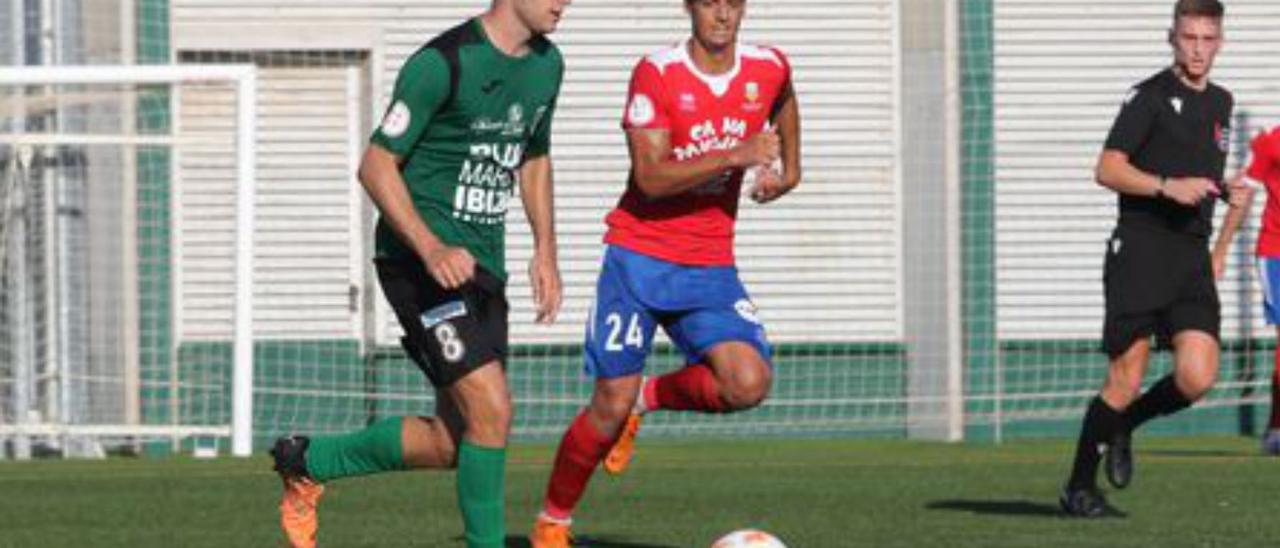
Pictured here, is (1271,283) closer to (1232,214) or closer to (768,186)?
(1232,214)

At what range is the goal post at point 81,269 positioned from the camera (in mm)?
18297

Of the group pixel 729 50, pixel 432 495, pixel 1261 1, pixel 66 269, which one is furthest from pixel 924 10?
pixel 729 50

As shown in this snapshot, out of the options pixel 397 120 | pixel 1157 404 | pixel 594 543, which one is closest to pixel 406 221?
pixel 397 120

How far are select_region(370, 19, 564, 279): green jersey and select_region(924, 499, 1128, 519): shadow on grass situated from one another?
337cm

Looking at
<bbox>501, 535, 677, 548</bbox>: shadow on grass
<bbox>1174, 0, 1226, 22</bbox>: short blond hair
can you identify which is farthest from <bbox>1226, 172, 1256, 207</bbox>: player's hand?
<bbox>501, 535, 677, 548</bbox>: shadow on grass

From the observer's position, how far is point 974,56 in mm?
21859

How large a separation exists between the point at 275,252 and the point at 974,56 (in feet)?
16.0

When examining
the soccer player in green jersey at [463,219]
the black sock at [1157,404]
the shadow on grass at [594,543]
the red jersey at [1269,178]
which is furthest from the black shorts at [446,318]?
the red jersey at [1269,178]

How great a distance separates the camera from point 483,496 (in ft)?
29.3

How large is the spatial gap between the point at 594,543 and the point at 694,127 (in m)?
1.45

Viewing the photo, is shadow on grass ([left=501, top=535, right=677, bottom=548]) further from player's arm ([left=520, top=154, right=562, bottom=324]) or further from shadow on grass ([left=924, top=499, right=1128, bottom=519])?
shadow on grass ([left=924, top=499, right=1128, bottom=519])

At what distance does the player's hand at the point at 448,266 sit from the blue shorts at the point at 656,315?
1720 mm

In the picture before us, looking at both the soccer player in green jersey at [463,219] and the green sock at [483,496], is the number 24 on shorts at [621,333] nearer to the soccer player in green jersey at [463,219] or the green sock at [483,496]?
the soccer player in green jersey at [463,219]

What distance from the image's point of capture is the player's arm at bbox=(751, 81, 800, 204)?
34.2 ft
